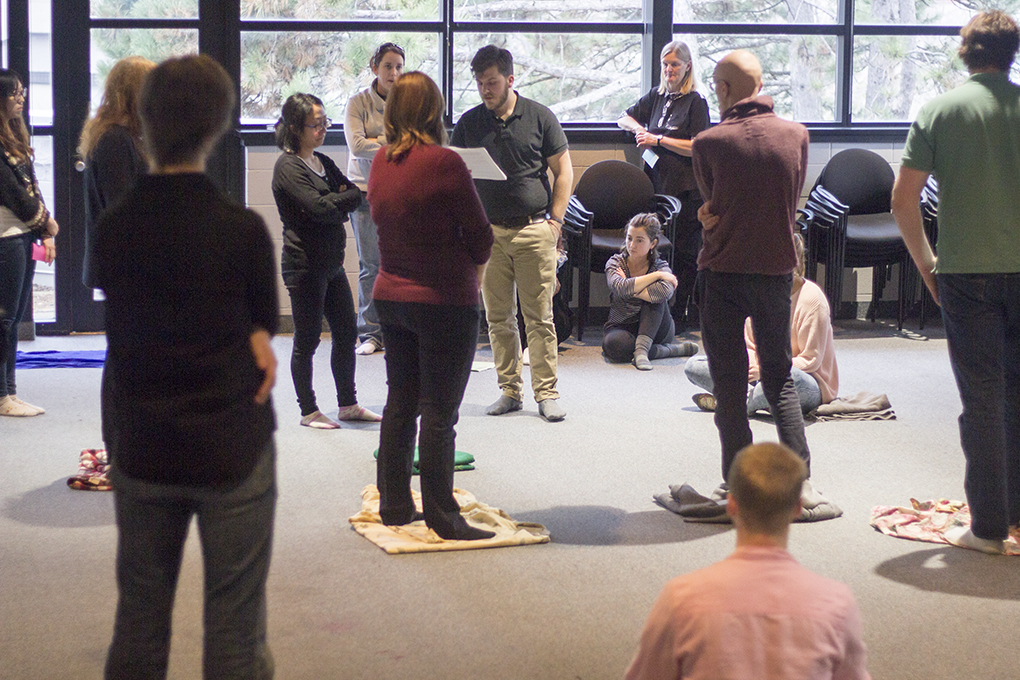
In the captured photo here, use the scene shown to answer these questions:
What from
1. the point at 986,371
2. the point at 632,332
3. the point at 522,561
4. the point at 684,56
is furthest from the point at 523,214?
the point at 684,56

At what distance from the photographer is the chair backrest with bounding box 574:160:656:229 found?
293 inches

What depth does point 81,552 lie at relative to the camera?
324cm

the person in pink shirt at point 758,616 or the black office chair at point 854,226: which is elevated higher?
the black office chair at point 854,226

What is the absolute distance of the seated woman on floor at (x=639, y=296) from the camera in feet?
20.9

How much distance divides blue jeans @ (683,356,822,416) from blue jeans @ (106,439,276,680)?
3.27 m

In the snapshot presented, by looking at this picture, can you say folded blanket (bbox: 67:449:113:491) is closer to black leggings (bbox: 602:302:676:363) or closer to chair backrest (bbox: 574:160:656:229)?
black leggings (bbox: 602:302:676:363)

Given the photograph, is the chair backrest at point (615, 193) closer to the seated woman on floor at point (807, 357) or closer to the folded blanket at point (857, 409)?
the seated woman on floor at point (807, 357)

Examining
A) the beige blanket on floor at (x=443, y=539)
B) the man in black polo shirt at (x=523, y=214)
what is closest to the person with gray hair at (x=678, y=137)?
the man in black polo shirt at (x=523, y=214)

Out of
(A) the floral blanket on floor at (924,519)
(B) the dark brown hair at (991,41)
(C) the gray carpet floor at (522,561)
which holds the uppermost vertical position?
(B) the dark brown hair at (991,41)

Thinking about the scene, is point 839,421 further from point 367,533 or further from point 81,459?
point 81,459

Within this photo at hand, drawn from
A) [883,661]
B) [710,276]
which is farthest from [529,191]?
[883,661]

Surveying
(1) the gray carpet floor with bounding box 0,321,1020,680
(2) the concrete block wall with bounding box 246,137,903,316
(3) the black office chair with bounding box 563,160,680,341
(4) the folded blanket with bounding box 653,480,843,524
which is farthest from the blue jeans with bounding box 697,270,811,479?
(2) the concrete block wall with bounding box 246,137,903,316

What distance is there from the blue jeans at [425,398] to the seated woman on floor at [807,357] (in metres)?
1.88

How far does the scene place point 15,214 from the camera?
4742 millimetres
